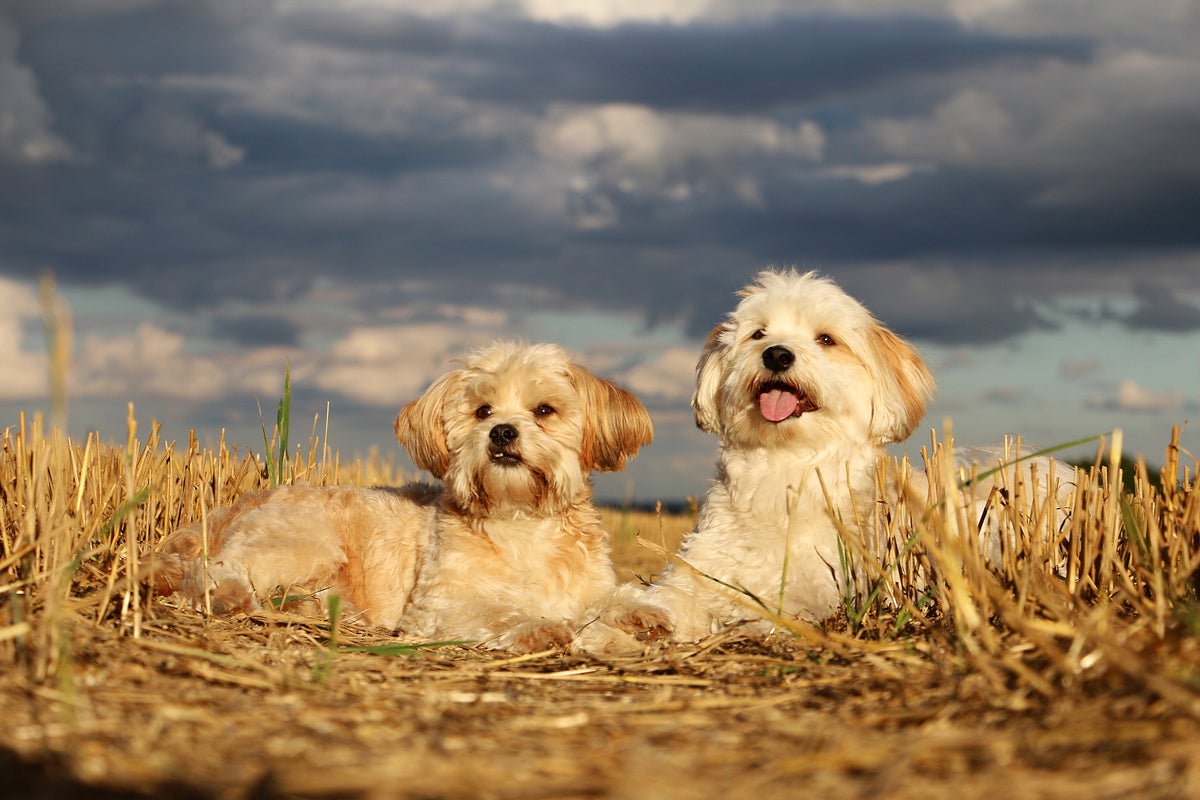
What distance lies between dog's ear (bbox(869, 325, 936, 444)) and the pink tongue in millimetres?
570

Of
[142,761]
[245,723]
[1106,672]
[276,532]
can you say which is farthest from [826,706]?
[276,532]

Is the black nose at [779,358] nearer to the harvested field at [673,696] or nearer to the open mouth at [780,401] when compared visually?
the open mouth at [780,401]

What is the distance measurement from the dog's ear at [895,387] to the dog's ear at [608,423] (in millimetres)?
1294

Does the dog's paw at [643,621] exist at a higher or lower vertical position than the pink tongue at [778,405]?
lower

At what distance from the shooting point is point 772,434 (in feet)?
18.1

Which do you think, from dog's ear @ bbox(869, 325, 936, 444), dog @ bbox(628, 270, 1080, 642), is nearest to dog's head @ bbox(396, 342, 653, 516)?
dog @ bbox(628, 270, 1080, 642)

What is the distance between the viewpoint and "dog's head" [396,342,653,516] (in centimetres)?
567

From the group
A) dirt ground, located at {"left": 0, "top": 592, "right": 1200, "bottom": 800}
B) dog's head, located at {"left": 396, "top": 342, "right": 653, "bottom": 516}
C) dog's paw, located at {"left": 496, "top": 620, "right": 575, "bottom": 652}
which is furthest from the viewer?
dog's head, located at {"left": 396, "top": 342, "right": 653, "bottom": 516}

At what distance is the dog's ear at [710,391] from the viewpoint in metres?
5.91

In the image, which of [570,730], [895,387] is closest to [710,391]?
[895,387]

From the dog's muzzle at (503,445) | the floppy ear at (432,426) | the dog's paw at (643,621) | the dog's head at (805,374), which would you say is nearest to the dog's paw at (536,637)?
the dog's paw at (643,621)

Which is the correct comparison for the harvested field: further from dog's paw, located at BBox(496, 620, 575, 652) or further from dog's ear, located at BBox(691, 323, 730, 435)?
dog's ear, located at BBox(691, 323, 730, 435)

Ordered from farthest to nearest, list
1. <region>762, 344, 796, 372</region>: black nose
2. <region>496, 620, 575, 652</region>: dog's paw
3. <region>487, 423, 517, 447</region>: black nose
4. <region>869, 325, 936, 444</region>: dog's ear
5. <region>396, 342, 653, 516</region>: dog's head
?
<region>869, 325, 936, 444</region>: dog's ear, <region>396, 342, 653, 516</region>: dog's head, <region>487, 423, 517, 447</region>: black nose, <region>762, 344, 796, 372</region>: black nose, <region>496, 620, 575, 652</region>: dog's paw

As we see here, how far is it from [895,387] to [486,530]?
2395 millimetres
